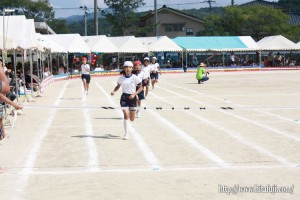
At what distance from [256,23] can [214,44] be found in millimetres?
19798

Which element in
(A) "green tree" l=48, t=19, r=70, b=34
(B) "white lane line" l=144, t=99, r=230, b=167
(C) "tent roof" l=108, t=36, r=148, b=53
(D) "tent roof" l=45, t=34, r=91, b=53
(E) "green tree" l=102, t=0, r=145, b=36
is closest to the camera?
(B) "white lane line" l=144, t=99, r=230, b=167

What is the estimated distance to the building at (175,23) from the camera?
294ft

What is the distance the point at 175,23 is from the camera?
90.2 metres

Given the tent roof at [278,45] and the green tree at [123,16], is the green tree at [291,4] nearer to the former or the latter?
the green tree at [123,16]

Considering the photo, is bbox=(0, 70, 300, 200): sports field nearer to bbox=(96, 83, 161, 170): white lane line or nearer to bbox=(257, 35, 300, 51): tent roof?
bbox=(96, 83, 161, 170): white lane line

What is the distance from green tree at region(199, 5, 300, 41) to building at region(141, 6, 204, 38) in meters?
12.5

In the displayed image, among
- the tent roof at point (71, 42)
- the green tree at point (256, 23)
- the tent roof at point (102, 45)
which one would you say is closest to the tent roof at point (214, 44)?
the tent roof at point (102, 45)

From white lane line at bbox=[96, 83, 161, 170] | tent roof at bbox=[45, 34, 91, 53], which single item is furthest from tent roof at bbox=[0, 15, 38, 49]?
tent roof at bbox=[45, 34, 91, 53]

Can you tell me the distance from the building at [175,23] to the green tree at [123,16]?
246cm

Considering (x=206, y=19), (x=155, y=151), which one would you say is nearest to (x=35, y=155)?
(x=155, y=151)

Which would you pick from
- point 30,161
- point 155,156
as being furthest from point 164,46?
point 30,161

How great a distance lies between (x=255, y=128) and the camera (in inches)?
522

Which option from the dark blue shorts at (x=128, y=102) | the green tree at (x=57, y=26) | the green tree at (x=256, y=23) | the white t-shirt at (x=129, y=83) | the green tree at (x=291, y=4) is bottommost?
the dark blue shorts at (x=128, y=102)

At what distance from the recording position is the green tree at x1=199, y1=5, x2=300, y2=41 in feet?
245
